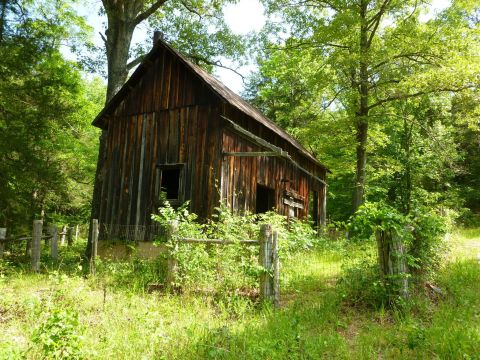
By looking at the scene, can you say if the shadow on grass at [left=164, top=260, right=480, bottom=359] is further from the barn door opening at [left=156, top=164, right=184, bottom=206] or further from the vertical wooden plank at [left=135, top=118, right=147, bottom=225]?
the vertical wooden plank at [left=135, top=118, right=147, bottom=225]

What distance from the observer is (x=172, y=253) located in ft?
24.3

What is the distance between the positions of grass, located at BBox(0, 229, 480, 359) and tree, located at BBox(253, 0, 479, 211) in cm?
995

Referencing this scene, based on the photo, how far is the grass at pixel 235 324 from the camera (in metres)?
4.50

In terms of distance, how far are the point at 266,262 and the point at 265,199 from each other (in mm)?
8882

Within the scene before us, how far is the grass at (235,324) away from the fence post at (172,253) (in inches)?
18.3

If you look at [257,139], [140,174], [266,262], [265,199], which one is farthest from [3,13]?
[266,262]

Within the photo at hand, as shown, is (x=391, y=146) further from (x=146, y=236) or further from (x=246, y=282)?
(x=246, y=282)

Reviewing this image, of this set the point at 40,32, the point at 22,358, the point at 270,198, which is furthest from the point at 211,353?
the point at 40,32

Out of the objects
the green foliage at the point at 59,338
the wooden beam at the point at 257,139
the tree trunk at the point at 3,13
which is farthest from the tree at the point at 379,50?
the green foliage at the point at 59,338

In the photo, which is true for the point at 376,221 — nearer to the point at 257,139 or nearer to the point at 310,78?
the point at 257,139

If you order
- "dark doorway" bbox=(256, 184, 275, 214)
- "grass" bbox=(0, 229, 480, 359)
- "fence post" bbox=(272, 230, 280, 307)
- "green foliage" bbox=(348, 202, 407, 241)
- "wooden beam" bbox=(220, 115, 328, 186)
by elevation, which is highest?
"wooden beam" bbox=(220, 115, 328, 186)

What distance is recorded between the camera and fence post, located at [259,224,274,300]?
6617 millimetres

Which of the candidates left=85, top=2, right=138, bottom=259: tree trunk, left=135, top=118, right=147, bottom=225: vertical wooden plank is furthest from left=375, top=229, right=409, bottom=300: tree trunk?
left=85, top=2, right=138, bottom=259: tree trunk

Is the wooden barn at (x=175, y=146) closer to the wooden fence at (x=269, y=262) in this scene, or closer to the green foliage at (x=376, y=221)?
the wooden fence at (x=269, y=262)
